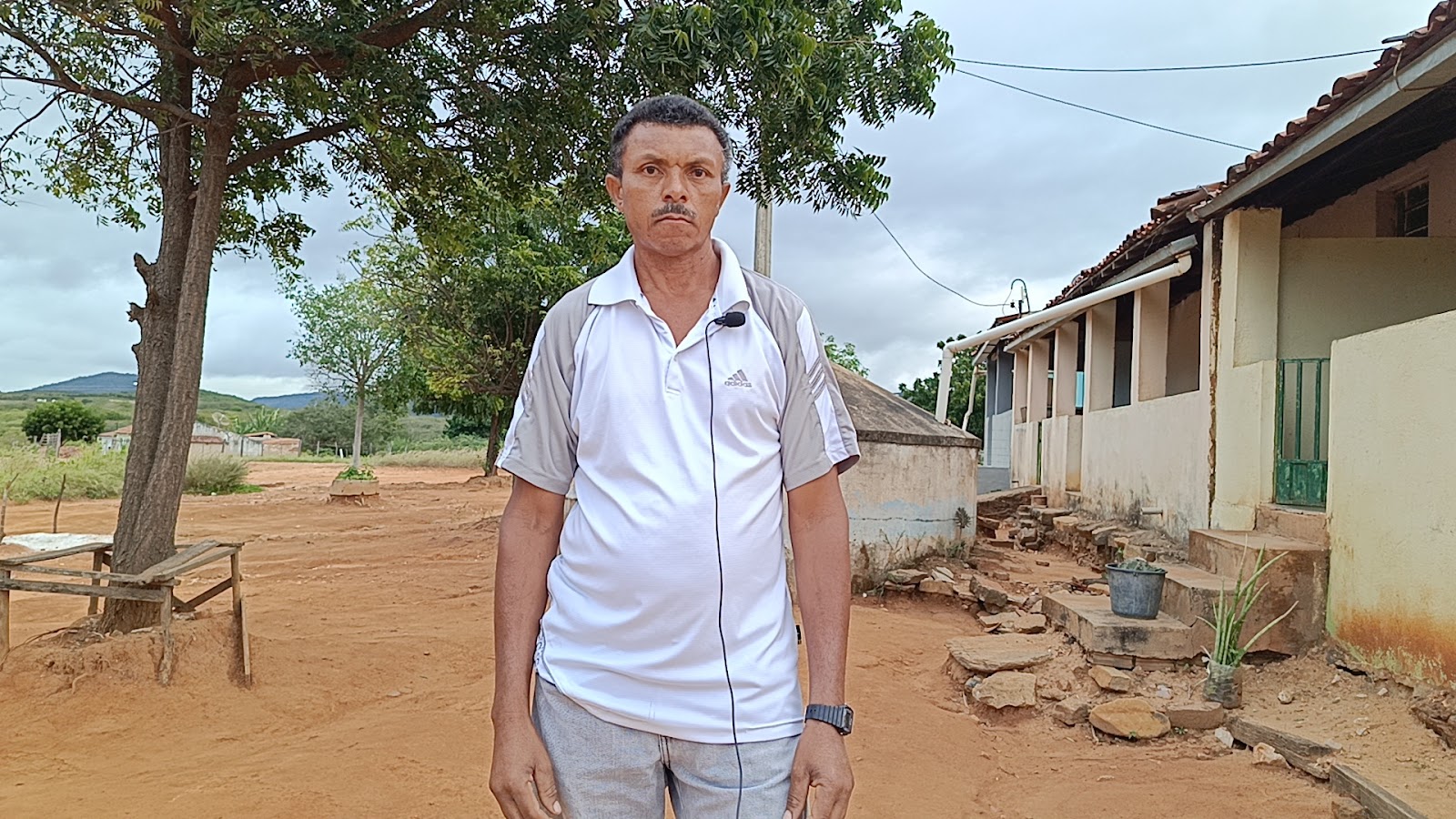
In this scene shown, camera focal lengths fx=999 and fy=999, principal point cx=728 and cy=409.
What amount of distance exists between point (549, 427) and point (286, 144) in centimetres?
587

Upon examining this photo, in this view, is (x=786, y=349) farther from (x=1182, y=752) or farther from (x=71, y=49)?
(x=71, y=49)

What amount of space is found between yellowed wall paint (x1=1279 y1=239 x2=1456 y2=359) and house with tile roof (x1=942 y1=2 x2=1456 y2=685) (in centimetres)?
1

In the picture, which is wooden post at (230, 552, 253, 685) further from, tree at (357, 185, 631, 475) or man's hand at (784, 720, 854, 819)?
tree at (357, 185, 631, 475)

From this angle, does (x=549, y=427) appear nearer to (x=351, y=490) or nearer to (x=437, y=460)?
(x=351, y=490)

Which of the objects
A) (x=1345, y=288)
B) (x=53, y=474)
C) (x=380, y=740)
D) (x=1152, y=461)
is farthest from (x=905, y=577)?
(x=53, y=474)

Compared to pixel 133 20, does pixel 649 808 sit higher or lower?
lower

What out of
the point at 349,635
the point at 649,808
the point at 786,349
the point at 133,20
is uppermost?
the point at 133,20

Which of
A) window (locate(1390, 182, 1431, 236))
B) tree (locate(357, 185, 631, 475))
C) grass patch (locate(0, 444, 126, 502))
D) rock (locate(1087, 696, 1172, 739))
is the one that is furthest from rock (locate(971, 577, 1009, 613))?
grass patch (locate(0, 444, 126, 502))

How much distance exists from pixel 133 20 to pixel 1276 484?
829 cm

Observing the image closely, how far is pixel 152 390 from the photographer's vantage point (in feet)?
20.5

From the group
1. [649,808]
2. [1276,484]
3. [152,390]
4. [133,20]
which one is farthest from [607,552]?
[1276,484]

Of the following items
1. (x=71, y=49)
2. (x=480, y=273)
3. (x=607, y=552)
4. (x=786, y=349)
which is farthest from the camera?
(x=480, y=273)

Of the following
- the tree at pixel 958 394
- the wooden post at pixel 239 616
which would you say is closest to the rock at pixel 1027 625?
the wooden post at pixel 239 616

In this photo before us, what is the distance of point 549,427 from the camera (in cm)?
177
